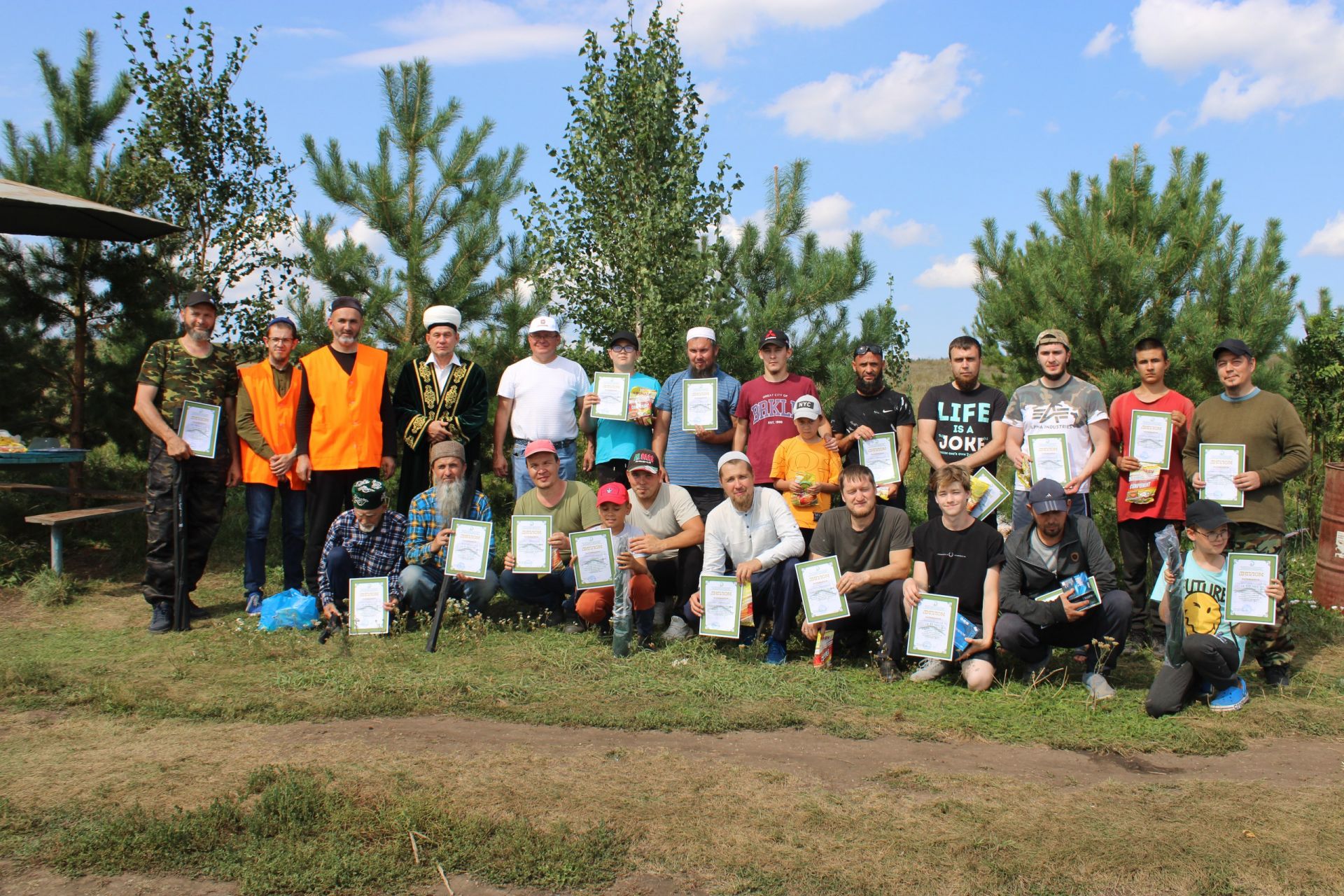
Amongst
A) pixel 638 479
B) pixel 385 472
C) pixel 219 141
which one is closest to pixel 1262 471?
pixel 638 479

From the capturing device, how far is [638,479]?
6129mm

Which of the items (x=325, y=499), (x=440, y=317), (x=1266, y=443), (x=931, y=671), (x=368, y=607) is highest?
(x=440, y=317)

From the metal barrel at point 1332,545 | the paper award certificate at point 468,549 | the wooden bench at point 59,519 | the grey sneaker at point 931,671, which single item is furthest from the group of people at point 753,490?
the wooden bench at point 59,519

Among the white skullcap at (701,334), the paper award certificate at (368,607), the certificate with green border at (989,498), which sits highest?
the white skullcap at (701,334)

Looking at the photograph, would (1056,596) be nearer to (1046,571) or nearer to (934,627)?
(1046,571)

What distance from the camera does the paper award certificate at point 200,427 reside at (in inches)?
254

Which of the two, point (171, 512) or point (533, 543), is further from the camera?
point (171, 512)

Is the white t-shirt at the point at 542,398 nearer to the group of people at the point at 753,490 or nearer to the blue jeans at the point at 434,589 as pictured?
the group of people at the point at 753,490

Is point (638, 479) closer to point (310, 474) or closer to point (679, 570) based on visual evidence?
point (679, 570)

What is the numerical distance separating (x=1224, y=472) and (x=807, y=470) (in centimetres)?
239

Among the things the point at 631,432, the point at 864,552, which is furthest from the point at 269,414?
the point at 864,552

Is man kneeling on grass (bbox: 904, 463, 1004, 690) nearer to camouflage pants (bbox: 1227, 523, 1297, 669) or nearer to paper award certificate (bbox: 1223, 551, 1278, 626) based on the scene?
paper award certificate (bbox: 1223, 551, 1278, 626)

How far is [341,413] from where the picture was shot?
6.67 m

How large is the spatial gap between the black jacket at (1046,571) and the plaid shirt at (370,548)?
358 cm
